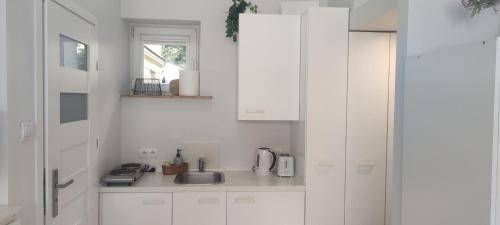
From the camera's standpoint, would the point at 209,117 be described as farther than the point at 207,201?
Yes

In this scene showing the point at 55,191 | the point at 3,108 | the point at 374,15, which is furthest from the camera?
the point at 374,15

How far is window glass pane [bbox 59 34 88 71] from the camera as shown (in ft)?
5.90

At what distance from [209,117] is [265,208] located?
3.15ft

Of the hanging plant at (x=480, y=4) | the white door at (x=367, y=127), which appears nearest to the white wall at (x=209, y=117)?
the white door at (x=367, y=127)

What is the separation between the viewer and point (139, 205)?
2.33 meters

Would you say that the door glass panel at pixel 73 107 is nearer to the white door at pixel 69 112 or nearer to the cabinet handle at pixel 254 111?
the white door at pixel 69 112

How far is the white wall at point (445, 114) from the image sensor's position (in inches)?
40.9

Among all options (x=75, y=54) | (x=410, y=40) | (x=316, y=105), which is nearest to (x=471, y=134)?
(x=410, y=40)

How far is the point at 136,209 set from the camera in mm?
2330

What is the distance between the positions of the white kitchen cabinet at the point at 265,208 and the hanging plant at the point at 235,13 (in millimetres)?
1315

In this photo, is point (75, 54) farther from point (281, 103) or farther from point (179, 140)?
point (281, 103)

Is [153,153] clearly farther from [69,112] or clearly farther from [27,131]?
[27,131]

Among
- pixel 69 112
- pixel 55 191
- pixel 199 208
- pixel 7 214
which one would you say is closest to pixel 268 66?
pixel 199 208

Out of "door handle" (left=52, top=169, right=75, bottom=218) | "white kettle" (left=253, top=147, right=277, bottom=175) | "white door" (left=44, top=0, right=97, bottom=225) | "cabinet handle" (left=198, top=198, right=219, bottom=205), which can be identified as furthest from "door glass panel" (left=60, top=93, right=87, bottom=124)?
"white kettle" (left=253, top=147, right=277, bottom=175)
